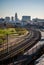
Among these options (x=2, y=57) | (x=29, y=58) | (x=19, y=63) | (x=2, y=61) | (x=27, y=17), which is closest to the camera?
(x=19, y=63)

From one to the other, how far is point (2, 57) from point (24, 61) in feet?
10.1

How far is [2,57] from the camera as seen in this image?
561 inches

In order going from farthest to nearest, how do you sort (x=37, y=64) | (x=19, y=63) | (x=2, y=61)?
(x=2, y=61), (x=19, y=63), (x=37, y=64)

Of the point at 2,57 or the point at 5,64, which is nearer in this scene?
the point at 5,64

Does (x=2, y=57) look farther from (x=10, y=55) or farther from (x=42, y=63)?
(x=42, y=63)

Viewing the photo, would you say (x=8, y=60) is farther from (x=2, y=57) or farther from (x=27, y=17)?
(x=27, y=17)

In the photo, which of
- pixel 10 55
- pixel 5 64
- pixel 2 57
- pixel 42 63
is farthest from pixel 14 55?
pixel 42 63

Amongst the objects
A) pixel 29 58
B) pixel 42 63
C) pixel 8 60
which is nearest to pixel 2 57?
pixel 8 60

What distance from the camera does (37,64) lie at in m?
9.41

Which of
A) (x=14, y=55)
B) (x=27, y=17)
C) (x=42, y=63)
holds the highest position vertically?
(x=42, y=63)

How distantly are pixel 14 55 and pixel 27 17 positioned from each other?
10800 centimetres

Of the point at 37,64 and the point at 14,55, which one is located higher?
the point at 37,64

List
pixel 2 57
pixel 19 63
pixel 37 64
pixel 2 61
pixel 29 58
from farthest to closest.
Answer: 1. pixel 2 57
2. pixel 2 61
3. pixel 29 58
4. pixel 19 63
5. pixel 37 64

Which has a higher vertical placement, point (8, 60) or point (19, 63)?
point (19, 63)
